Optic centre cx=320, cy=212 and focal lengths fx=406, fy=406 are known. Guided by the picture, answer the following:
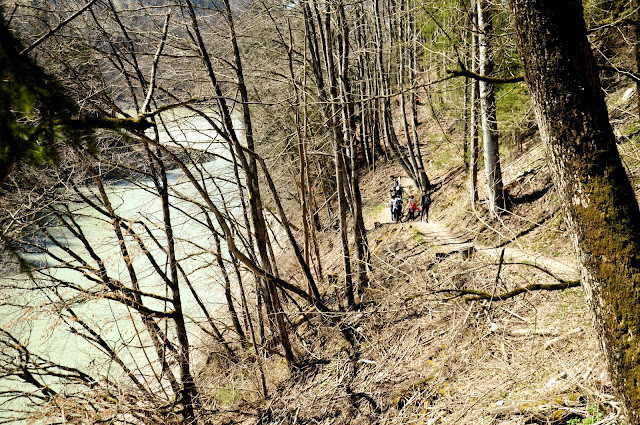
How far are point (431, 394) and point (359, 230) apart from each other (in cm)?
429

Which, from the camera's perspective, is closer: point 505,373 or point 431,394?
point 505,373

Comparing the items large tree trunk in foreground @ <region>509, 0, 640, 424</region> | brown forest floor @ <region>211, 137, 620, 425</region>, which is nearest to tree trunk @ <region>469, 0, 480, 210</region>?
brown forest floor @ <region>211, 137, 620, 425</region>

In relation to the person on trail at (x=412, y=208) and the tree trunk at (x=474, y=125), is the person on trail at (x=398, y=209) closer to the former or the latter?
the person on trail at (x=412, y=208)

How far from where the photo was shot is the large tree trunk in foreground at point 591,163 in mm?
2613

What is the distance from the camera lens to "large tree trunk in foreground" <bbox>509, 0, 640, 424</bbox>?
2613mm

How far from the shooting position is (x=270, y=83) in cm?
1323

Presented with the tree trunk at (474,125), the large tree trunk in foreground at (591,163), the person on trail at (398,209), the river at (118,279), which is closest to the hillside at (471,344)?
the large tree trunk in foreground at (591,163)

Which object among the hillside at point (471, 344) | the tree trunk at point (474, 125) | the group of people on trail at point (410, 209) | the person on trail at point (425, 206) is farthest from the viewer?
the group of people on trail at point (410, 209)

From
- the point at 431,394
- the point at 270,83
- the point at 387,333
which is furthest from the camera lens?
the point at 270,83

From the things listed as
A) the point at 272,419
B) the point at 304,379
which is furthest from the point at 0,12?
the point at 304,379

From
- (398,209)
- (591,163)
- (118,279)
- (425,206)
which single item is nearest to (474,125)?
(425,206)

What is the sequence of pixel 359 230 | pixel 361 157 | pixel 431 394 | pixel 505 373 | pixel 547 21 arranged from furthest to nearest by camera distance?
pixel 361 157
pixel 359 230
pixel 431 394
pixel 505 373
pixel 547 21

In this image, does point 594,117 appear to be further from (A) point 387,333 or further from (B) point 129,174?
(B) point 129,174

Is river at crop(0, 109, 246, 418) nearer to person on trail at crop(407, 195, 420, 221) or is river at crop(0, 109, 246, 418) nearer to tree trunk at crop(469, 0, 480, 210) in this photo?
tree trunk at crop(469, 0, 480, 210)
